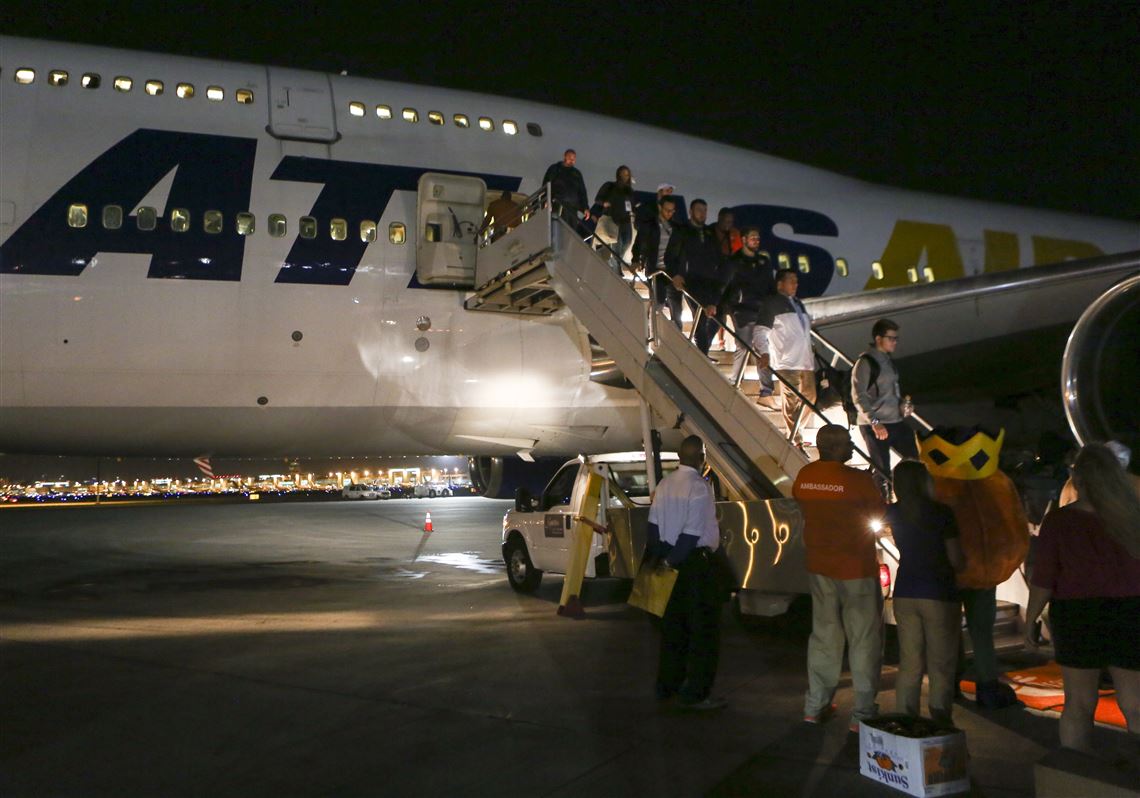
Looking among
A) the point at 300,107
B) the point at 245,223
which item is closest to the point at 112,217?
the point at 245,223

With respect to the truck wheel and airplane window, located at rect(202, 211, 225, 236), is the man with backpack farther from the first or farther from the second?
airplane window, located at rect(202, 211, 225, 236)

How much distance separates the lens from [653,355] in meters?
8.21

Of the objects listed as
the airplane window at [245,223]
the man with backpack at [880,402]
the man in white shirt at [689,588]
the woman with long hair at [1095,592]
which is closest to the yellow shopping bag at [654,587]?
the man in white shirt at [689,588]

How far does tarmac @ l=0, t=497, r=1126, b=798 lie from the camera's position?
431cm

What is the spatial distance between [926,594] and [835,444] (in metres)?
0.89

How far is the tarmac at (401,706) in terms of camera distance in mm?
4312

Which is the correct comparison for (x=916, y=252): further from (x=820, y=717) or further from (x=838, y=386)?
(x=820, y=717)

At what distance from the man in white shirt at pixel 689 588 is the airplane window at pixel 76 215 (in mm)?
6332

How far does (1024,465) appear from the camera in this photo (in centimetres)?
960

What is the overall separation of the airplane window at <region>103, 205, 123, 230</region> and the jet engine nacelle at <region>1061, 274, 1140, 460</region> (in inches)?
346

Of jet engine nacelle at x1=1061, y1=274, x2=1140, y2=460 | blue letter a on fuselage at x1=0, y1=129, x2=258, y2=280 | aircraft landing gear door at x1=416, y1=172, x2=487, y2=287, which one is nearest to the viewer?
jet engine nacelle at x1=1061, y1=274, x2=1140, y2=460

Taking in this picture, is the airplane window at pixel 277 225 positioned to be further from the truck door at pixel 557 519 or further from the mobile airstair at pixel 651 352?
the truck door at pixel 557 519

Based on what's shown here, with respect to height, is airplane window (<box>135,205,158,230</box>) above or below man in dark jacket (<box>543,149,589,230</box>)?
below

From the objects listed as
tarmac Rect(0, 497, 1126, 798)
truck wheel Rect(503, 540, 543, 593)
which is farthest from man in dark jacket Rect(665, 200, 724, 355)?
truck wheel Rect(503, 540, 543, 593)
